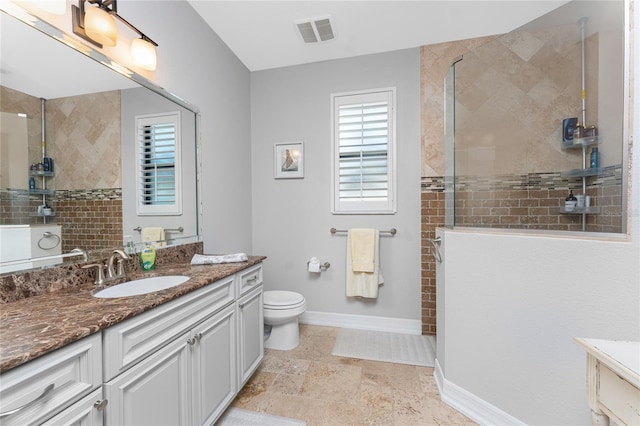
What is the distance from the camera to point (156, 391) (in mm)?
979

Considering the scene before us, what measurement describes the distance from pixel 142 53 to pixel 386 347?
2648mm

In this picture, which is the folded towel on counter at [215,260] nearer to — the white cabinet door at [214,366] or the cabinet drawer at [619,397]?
the white cabinet door at [214,366]

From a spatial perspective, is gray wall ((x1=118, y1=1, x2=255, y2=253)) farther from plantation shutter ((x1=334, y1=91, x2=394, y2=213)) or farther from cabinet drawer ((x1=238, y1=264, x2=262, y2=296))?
plantation shutter ((x1=334, y1=91, x2=394, y2=213))

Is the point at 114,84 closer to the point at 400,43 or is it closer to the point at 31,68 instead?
the point at 31,68

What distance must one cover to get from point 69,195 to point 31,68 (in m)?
0.52

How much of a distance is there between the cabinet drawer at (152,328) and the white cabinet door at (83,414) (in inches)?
2.1

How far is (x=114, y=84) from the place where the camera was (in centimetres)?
136

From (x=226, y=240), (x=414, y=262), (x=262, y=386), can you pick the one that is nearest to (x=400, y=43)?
(x=414, y=262)

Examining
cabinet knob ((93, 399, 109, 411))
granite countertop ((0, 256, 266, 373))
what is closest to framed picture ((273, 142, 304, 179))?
granite countertop ((0, 256, 266, 373))

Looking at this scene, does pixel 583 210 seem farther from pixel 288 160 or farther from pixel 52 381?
pixel 52 381

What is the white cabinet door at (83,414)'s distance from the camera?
2.20 ft

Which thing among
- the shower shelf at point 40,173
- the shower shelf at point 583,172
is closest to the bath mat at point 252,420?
the shower shelf at point 40,173

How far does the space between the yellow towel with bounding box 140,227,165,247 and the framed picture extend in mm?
A: 1325

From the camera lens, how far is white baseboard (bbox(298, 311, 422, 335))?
7.94 feet
